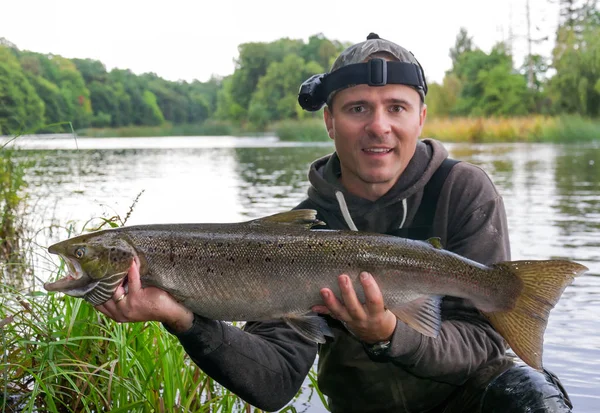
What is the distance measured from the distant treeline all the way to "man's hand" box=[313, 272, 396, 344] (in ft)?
28.9

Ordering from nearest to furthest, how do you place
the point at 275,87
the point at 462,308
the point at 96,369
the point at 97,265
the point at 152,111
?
Result: the point at 97,265 < the point at 462,308 < the point at 96,369 < the point at 275,87 < the point at 152,111

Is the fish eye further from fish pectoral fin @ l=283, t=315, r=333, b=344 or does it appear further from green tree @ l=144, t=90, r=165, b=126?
green tree @ l=144, t=90, r=165, b=126

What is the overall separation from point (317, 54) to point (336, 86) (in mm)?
116473

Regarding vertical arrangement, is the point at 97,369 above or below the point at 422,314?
below

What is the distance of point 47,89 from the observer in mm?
32219

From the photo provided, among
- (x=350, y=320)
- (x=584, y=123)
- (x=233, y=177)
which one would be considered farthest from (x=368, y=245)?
(x=584, y=123)

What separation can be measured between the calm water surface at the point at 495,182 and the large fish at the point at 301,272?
1.86 m

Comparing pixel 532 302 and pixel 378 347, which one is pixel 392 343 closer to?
pixel 378 347

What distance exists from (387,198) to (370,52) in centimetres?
74

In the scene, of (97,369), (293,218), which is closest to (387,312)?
(293,218)

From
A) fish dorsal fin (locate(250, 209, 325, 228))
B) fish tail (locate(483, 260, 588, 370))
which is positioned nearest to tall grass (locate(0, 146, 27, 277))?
fish dorsal fin (locate(250, 209, 325, 228))

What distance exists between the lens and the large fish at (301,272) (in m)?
2.81

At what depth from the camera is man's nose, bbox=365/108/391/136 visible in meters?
3.40

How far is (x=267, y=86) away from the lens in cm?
10119
